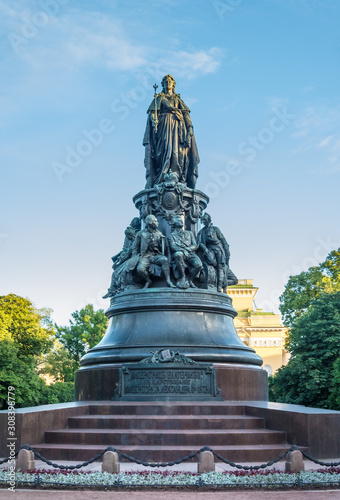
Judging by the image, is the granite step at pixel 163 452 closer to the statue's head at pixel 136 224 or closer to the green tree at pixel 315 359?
the statue's head at pixel 136 224

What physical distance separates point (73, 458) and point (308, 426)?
4.32 meters

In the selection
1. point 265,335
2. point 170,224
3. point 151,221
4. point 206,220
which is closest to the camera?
point 151,221

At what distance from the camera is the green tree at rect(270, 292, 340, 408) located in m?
31.5

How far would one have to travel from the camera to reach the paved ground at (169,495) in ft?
25.4

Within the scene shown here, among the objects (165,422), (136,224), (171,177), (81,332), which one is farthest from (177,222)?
(81,332)

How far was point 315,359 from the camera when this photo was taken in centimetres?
3222

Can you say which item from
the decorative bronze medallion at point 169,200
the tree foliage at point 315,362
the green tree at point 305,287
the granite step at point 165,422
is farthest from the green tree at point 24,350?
the granite step at point 165,422

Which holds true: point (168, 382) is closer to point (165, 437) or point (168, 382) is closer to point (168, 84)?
point (165, 437)

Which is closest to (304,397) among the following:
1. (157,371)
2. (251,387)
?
(251,387)

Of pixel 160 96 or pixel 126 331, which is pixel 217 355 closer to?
pixel 126 331

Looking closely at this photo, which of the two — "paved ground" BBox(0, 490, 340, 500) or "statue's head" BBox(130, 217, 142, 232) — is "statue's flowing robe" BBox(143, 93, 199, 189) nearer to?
"statue's head" BBox(130, 217, 142, 232)

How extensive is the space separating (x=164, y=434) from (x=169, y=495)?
114 inches

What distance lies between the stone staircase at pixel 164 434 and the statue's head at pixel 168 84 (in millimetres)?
11113

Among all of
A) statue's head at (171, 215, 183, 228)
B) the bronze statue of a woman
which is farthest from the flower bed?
the bronze statue of a woman
